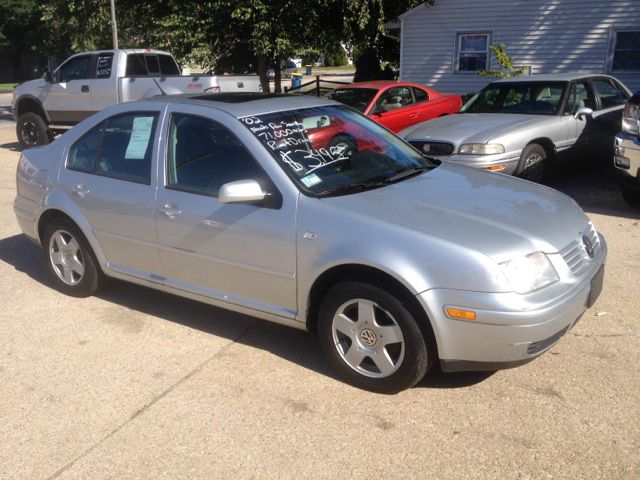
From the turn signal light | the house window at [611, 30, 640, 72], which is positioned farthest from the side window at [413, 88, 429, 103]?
the turn signal light

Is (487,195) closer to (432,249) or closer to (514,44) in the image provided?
(432,249)

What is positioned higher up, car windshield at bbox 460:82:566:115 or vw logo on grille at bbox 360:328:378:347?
car windshield at bbox 460:82:566:115

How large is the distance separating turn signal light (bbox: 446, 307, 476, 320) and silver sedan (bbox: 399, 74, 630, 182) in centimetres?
451

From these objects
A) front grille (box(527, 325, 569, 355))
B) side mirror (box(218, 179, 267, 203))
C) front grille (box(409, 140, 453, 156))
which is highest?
side mirror (box(218, 179, 267, 203))

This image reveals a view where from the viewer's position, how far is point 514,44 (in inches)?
665

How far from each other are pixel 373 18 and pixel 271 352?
14717 mm

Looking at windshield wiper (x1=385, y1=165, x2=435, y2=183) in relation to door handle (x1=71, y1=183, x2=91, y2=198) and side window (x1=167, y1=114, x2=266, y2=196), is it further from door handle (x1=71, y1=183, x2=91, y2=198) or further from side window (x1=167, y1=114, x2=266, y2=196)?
door handle (x1=71, y1=183, x2=91, y2=198)

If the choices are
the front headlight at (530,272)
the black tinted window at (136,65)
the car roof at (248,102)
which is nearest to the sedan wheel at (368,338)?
the front headlight at (530,272)

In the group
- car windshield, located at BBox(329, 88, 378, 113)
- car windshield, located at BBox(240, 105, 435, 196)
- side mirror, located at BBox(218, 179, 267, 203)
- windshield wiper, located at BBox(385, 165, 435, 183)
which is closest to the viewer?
side mirror, located at BBox(218, 179, 267, 203)

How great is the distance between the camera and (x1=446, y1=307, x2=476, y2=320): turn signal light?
3.24 m

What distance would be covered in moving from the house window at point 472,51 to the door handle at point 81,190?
14.7m

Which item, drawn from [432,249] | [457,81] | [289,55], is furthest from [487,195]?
[457,81]

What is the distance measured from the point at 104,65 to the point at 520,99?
7.94 m

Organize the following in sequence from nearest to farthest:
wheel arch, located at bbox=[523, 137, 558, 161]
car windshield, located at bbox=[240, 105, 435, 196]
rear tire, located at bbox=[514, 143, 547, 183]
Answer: car windshield, located at bbox=[240, 105, 435, 196] → rear tire, located at bbox=[514, 143, 547, 183] → wheel arch, located at bbox=[523, 137, 558, 161]
